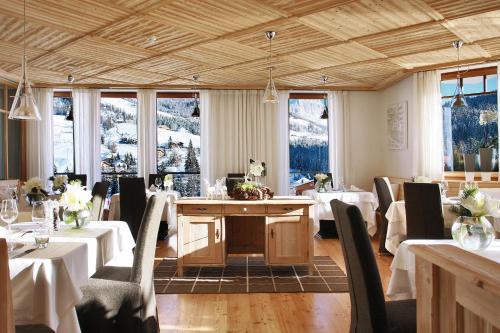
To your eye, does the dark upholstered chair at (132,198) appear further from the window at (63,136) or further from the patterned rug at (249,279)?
the window at (63,136)

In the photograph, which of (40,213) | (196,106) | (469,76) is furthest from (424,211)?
(196,106)

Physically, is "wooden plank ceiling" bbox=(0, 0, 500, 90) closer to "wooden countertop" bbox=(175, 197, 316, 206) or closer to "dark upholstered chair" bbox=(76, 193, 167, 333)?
"wooden countertop" bbox=(175, 197, 316, 206)

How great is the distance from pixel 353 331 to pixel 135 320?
1.28 m

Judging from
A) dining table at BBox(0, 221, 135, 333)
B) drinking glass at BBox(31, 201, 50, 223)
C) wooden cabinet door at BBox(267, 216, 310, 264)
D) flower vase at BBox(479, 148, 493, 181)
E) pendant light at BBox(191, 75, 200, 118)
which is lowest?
wooden cabinet door at BBox(267, 216, 310, 264)

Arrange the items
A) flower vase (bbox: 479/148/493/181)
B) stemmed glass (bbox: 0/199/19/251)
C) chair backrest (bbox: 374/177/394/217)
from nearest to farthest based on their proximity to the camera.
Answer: stemmed glass (bbox: 0/199/19/251), chair backrest (bbox: 374/177/394/217), flower vase (bbox: 479/148/493/181)

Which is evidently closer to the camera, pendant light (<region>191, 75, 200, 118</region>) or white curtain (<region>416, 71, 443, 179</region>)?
white curtain (<region>416, 71, 443, 179</region>)

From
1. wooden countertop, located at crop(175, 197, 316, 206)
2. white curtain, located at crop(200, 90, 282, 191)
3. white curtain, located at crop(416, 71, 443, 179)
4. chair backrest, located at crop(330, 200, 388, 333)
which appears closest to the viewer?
chair backrest, located at crop(330, 200, 388, 333)

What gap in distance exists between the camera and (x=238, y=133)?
29.9 ft

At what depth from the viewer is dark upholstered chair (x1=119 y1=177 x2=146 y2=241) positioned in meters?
6.03

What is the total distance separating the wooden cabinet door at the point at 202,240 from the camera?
4.82 metres

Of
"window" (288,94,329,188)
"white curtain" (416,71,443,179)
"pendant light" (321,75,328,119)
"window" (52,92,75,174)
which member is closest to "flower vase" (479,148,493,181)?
"white curtain" (416,71,443,179)

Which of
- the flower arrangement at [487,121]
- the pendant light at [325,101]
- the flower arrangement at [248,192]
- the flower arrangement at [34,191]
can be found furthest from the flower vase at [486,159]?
the flower arrangement at [34,191]

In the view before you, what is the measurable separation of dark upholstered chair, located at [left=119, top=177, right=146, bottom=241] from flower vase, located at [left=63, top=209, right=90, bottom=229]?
303 centimetres

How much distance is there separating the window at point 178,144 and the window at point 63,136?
1.81 metres
